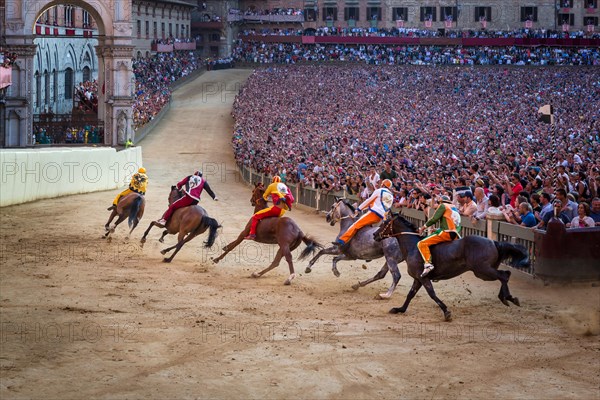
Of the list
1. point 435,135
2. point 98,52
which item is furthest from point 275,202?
point 98,52

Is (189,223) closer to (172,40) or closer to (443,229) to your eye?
(443,229)

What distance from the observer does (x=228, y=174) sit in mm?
40438

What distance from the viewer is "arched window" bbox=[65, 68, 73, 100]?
59281 mm

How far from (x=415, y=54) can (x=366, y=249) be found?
210ft

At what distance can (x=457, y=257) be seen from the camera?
14.4 m

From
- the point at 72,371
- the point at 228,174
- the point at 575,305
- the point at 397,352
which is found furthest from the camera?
the point at 228,174

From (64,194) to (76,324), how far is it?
17.0m

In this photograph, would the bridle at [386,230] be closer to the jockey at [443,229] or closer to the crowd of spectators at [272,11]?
the jockey at [443,229]

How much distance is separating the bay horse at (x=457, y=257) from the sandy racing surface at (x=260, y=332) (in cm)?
50

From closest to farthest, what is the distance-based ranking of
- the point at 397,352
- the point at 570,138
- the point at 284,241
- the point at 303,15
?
1. the point at 397,352
2. the point at 284,241
3. the point at 570,138
4. the point at 303,15

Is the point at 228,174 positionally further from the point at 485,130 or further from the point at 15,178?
the point at 15,178

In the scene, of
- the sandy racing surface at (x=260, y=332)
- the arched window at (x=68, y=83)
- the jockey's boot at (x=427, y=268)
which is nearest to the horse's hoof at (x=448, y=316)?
the sandy racing surface at (x=260, y=332)

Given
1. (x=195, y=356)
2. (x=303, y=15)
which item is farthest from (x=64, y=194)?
(x=303, y=15)

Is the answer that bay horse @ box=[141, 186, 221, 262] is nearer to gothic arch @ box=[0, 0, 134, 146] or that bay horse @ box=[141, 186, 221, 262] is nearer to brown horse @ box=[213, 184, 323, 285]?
brown horse @ box=[213, 184, 323, 285]
